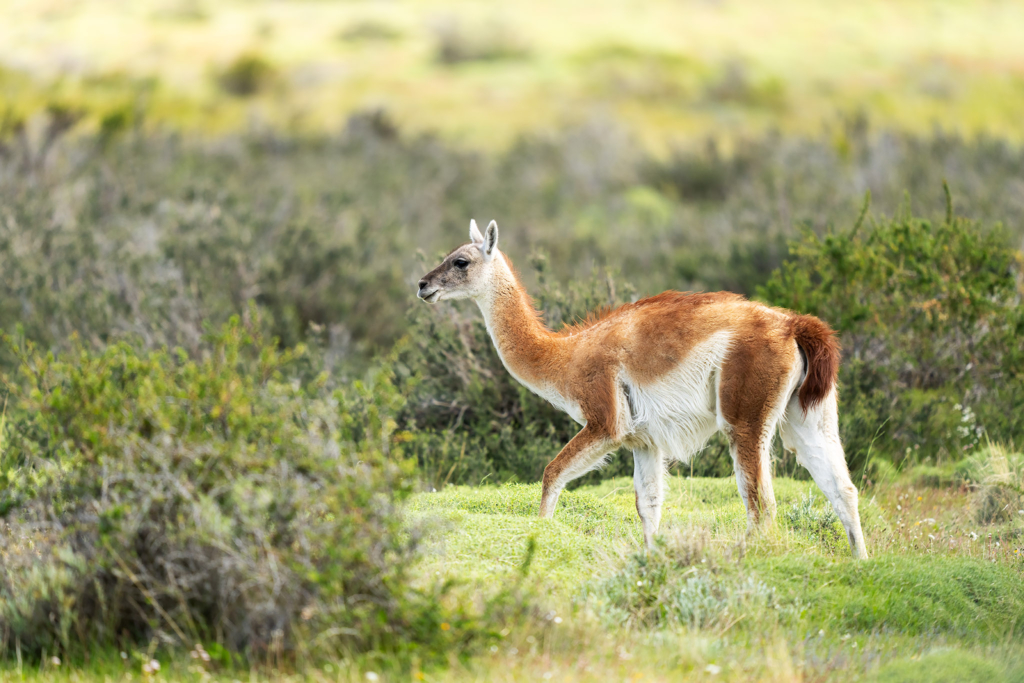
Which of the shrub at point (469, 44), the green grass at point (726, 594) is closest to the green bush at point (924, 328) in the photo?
the green grass at point (726, 594)

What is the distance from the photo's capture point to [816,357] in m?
5.47

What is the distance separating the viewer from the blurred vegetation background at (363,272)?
425 centimetres

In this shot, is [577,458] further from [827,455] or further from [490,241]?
[490,241]

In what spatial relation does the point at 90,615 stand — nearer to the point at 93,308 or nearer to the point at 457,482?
the point at 457,482

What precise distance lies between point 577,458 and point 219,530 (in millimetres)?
2321

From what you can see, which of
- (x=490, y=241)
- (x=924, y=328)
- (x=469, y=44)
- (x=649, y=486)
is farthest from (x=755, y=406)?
(x=469, y=44)

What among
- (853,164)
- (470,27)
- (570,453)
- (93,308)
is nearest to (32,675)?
(570,453)

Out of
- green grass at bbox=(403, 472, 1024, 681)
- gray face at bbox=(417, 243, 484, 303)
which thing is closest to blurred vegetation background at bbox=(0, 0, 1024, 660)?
green grass at bbox=(403, 472, 1024, 681)

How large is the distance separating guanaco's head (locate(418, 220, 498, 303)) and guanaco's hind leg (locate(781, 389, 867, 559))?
2133 mm

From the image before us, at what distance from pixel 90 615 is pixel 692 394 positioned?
334cm

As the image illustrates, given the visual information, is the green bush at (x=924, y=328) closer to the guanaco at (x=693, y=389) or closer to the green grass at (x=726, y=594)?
the green grass at (x=726, y=594)

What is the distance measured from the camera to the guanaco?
5.48 meters

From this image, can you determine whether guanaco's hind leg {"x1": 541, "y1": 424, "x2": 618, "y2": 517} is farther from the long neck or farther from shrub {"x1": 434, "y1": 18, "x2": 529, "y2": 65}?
shrub {"x1": 434, "y1": 18, "x2": 529, "y2": 65}

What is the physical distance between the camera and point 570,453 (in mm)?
5785
